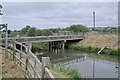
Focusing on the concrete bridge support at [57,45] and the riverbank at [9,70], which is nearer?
the riverbank at [9,70]

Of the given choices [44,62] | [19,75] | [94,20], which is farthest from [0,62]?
[94,20]

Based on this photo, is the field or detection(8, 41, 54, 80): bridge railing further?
the field

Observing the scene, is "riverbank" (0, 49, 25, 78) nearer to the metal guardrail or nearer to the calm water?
the calm water

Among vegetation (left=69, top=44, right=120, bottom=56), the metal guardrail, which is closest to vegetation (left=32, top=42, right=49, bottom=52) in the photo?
the metal guardrail

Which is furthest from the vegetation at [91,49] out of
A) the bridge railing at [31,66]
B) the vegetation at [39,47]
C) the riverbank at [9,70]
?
the riverbank at [9,70]

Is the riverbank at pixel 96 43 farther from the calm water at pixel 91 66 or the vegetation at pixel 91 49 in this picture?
the calm water at pixel 91 66

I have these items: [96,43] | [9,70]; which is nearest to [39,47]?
[96,43]

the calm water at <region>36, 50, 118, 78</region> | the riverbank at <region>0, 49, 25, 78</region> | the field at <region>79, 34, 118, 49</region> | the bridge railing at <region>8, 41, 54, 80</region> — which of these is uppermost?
the bridge railing at <region>8, 41, 54, 80</region>

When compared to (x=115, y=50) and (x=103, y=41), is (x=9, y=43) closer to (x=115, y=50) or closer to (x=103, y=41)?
(x=115, y=50)

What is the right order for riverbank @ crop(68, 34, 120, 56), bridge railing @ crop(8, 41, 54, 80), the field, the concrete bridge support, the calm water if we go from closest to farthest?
bridge railing @ crop(8, 41, 54, 80) → the calm water → riverbank @ crop(68, 34, 120, 56) → the field → the concrete bridge support

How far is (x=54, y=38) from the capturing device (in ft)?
118

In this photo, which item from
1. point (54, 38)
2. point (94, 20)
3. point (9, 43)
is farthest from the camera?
point (94, 20)

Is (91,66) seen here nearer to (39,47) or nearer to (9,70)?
(9,70)

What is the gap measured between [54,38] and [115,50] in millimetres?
9620
